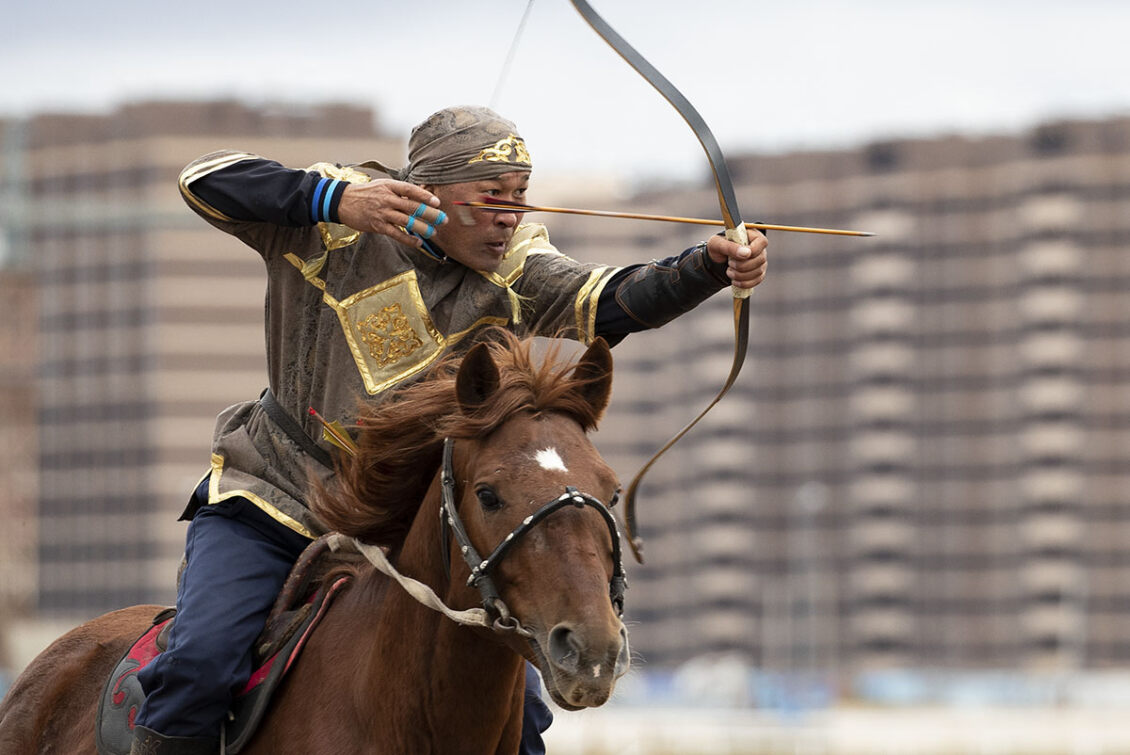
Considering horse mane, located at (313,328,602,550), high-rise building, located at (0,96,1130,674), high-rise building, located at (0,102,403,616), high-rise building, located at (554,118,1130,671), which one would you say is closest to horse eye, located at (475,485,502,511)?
horse mane, located at (313,328,602,550)

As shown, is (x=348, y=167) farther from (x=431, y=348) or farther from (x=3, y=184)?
(x=3, y=184)

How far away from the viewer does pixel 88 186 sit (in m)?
141

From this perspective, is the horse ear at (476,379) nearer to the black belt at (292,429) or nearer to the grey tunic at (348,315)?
the grey tunic at (348,315)

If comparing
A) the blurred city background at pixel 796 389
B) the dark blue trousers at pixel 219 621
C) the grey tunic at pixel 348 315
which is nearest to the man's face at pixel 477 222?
the grey tunic at pixel 348 315

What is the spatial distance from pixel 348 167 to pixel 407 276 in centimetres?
58

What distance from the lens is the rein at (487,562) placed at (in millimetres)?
5555

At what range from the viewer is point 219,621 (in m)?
6.50

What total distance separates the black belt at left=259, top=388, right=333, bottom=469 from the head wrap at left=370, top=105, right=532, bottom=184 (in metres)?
0.98

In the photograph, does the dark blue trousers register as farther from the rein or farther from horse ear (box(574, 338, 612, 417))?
horse ear (box(574, 338, 612, 417))

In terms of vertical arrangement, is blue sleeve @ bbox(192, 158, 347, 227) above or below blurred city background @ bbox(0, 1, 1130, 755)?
above

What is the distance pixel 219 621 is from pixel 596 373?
61.2 inches

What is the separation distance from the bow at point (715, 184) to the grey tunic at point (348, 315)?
60 cm

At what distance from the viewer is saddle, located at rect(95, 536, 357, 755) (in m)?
6.48

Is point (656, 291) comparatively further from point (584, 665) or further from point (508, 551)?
point (584, 665)
